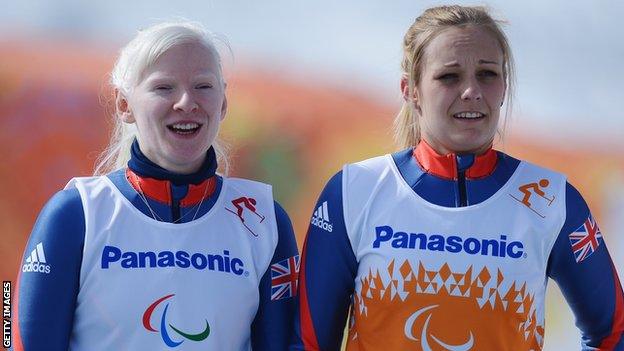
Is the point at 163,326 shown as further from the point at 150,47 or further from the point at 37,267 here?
the point at 150,47

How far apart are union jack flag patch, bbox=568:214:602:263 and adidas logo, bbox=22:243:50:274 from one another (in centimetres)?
139

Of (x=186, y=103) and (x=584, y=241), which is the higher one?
(x=186, y=103)

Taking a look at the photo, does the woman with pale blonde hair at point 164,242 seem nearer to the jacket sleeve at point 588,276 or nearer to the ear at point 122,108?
the ear at point 122,108

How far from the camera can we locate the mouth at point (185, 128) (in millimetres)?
2459

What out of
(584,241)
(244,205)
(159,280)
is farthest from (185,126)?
(584,241)

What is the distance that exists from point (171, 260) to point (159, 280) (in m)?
0.06

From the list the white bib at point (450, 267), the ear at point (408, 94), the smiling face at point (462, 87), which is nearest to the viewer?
the white bib at point (450, 267)

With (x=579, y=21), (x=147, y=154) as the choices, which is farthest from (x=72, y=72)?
(x=579, y=21)

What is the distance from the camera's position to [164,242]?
2.41 meters

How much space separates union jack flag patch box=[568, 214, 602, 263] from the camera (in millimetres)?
2502

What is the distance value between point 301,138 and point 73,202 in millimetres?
1996

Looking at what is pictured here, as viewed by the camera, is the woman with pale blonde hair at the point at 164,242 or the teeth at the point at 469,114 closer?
the woman with pale blonde hair at the point at 164,242

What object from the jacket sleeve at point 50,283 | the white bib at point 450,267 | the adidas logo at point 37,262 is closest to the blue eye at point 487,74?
the white bib at point 450,267

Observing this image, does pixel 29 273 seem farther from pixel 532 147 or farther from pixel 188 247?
pixel 532 147
